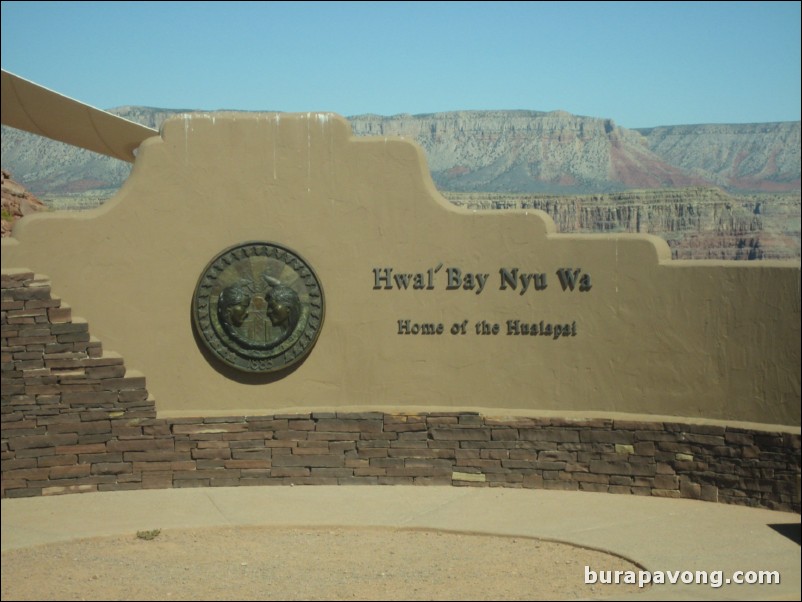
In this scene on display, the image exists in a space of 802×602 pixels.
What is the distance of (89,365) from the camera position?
41.3 feet

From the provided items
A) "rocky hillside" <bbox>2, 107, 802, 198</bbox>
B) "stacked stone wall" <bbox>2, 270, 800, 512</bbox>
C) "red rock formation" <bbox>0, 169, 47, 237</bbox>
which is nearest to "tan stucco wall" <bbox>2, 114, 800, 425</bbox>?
"stacked stone wall" <bbox>2, 270, 800, 512</bbox>

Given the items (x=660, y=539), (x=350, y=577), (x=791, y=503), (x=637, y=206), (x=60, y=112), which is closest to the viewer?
(x=350, y=577)

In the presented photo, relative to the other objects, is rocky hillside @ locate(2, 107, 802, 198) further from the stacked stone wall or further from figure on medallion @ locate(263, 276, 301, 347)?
the stacked stone wall

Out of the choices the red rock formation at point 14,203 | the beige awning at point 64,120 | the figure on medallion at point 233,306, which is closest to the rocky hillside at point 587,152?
the red rock formation at point 14,203

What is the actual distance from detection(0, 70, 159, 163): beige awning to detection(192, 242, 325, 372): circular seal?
→ 8.67 ft

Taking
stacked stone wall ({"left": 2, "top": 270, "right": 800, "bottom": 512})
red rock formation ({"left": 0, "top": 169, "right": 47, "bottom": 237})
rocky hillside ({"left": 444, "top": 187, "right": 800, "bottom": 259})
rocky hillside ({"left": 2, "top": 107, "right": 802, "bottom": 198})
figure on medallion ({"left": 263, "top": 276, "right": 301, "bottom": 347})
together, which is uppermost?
rocky hillside ({"left": 2, "top": 107, "right": 802, "bottom": 198})

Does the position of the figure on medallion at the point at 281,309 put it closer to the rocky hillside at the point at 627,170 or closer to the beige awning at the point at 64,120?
the beige awning at the point at 64,120

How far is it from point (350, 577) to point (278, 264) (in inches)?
169

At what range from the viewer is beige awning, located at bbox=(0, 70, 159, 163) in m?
14.9

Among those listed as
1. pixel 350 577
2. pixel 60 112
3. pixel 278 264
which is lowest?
pixel 350 577

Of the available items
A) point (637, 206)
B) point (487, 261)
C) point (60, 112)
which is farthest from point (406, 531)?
point (637, 206)

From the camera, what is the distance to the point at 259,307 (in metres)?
12.8

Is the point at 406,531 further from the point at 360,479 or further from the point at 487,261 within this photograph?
the point at 487,261

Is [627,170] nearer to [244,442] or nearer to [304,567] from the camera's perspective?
[244,442]
